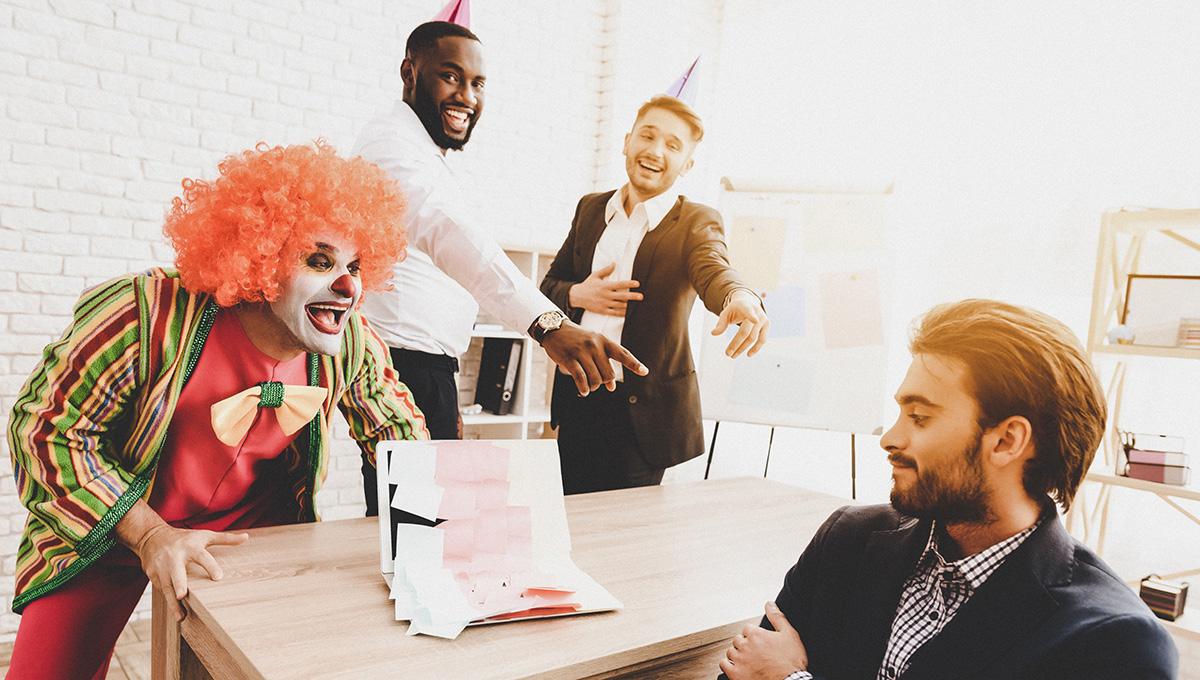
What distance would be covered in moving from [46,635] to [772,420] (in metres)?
2.75

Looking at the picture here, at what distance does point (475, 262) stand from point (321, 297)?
16.5 inches

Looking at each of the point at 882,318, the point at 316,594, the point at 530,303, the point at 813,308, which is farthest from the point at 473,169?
the point at 316,594

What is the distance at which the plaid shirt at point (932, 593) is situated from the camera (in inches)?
43.9

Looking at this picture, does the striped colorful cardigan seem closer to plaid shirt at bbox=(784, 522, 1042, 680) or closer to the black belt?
the black belt

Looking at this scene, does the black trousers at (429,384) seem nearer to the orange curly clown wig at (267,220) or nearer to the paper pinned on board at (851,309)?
the orange curly clown wig at (267,220)

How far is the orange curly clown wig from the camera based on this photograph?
1.42 meters

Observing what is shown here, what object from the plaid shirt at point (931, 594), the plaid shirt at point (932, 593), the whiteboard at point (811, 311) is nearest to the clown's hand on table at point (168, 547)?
the plaid shirt at point (931, 594)

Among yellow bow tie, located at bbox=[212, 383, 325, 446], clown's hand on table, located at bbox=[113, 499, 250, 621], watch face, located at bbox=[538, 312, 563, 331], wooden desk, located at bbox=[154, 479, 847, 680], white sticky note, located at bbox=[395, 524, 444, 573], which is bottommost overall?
wooden desk, located at bbox=[154, 479, 847, 680]

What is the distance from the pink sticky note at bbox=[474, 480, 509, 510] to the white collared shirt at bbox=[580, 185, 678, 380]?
0.86 meters

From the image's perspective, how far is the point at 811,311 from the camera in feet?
11.6

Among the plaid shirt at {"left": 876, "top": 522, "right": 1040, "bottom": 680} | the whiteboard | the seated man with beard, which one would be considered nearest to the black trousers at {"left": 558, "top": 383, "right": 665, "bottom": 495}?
the seated man with beard

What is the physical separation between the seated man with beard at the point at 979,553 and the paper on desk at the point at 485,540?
0.30 metres

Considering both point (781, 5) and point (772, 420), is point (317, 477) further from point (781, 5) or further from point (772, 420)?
point (781, 5)

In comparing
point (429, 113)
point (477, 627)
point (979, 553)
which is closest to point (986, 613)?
point (979, 553)
